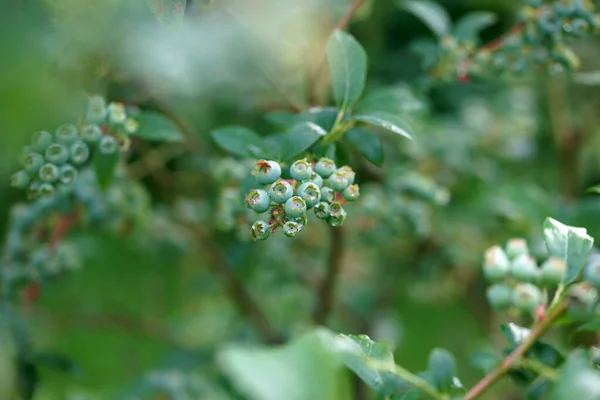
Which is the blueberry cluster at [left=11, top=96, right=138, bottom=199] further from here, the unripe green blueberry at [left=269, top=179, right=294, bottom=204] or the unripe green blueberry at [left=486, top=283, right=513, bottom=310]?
the unripe green blueberry at [left=486, top=283, right=513, bottom=310]

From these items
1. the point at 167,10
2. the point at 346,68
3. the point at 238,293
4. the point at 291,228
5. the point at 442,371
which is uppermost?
the point at 167,10

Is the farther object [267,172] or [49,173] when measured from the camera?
[49,173]

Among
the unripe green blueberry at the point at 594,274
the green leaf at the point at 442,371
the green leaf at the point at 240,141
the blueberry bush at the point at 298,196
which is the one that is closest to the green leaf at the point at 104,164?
the blueberry bush at the point at 298,196

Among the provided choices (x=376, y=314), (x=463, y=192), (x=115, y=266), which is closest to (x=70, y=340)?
(x=115, y=266)

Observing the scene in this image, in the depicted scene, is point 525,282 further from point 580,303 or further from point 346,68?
point 346,68

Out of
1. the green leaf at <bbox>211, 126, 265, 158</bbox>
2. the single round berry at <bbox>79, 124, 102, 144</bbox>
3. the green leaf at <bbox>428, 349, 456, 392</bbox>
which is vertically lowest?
the green leaf at <bbox>428, 349, 456, 392</bbox>

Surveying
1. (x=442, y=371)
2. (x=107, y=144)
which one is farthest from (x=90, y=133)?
(x=442, y=371)

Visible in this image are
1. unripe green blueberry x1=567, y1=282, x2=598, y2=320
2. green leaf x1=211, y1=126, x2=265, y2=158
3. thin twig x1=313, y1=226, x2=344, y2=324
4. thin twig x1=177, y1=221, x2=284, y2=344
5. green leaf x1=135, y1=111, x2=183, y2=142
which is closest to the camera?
unripe green blueberry x1=567, y1=282, x2=598, y2=320

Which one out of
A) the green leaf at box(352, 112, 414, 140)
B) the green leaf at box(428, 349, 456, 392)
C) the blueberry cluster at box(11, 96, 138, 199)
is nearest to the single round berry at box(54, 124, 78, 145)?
the blueberry cluster at box(11, 96, 138, 199)
